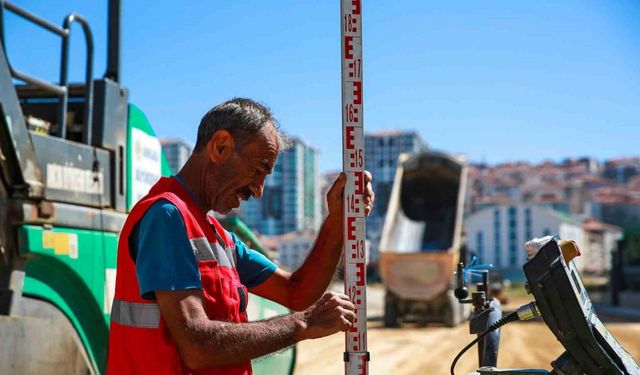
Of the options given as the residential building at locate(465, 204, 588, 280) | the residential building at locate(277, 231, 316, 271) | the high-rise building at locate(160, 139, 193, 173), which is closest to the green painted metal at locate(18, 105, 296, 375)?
the high-rise building at locate(160, 139, 193, 173)

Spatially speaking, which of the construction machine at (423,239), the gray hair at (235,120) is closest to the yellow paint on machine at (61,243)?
the gray hair at (235,120)

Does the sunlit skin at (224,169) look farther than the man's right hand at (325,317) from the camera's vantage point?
Yes

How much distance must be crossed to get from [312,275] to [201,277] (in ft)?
3.12

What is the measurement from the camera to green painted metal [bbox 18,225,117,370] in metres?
4.21

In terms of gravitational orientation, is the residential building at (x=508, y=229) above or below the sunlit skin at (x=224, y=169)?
below

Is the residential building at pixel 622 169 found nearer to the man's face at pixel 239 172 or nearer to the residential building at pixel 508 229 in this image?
the residential building at pixel 508 229

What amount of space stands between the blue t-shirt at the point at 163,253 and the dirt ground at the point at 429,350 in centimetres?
927

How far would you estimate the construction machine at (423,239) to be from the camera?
21.5 m

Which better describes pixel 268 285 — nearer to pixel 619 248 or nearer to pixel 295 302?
pixel 295 302

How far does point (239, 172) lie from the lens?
9.36 feet

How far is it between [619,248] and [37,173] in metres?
35.5

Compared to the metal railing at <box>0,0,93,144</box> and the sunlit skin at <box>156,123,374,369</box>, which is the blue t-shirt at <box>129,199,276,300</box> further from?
the metal railing at <box>0,0,93,144</box>

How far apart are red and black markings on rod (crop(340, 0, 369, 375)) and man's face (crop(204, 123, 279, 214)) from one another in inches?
15.2

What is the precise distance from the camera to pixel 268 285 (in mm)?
3416
